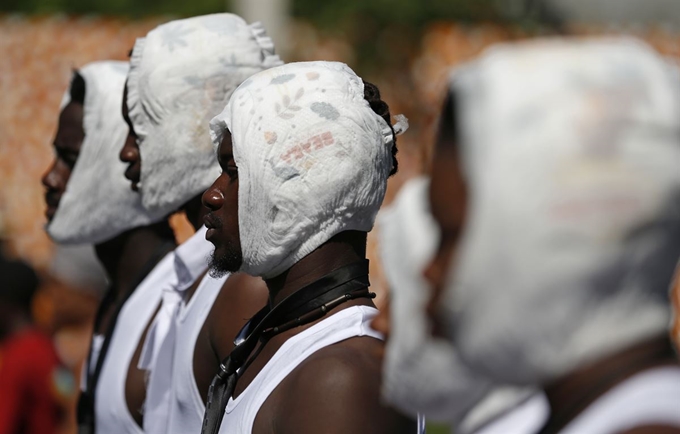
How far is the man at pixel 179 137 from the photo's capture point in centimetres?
342

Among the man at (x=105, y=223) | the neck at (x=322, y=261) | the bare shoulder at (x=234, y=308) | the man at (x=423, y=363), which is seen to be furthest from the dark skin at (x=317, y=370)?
the man at (x=105, y=223)

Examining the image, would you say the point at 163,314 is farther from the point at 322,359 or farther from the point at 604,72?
the point at 604,72

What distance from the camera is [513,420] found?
5.85 ft

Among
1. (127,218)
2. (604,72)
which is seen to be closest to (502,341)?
(604,72)

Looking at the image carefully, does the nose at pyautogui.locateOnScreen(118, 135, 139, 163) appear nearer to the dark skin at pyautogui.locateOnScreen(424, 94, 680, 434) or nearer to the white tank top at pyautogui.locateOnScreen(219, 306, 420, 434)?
the white tank top at pyautogui.locateOnScreen(219, 306, 420, 434)

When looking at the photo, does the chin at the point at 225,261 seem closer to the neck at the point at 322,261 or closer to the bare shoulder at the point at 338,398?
the neck at the point at 322,261

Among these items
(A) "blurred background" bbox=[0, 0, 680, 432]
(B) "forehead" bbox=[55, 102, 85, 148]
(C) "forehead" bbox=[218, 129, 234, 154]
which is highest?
(C) "forehead" bbox=[218, 129, 234, 154]

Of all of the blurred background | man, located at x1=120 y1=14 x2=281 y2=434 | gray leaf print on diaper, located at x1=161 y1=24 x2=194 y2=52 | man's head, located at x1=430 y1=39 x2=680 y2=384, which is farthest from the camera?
the blurred background

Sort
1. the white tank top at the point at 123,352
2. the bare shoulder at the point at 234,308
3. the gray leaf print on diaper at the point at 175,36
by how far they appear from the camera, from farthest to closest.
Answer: the white tank top at the point at 123,352 → the gray leaf print on diaper at the point at 175,36 → the bare shoulder at the point at 234,308

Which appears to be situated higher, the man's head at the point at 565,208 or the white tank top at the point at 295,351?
the man's head at the point at 565,208

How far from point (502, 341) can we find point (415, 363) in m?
0.20

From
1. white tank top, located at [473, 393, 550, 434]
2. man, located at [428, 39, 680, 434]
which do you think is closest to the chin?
white tank top, located at [473, 393, 550, 434]

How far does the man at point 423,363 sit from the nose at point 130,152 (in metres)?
2.01

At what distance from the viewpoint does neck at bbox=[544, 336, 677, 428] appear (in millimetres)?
1551
